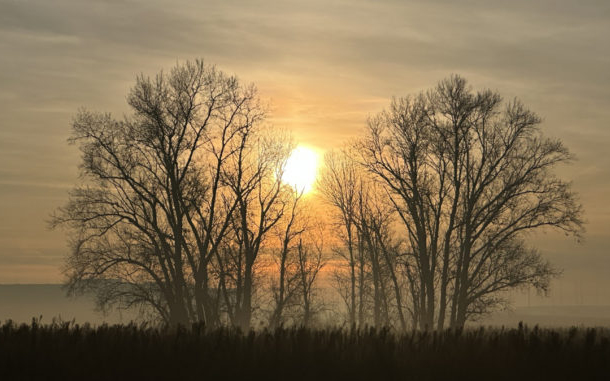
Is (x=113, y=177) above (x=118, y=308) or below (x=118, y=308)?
above

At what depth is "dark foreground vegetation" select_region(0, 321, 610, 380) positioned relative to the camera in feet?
31.2

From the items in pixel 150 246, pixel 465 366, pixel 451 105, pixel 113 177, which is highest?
pixel 451 105

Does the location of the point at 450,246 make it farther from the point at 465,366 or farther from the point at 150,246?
the point at 465,366

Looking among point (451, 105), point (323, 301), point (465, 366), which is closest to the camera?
point (465, 366)

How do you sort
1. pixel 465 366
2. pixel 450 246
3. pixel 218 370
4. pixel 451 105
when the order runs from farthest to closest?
pixel 450 246 → pixel 451 105 → pixel 465 366 → pixel 218 370

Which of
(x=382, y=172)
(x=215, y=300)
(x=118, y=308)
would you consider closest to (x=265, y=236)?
(x=215, y=300)

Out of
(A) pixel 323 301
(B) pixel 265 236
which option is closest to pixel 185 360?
(B) pixel 265 236

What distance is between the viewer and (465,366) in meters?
10.4

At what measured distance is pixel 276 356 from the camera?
33.2 feet

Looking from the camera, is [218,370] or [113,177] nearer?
[218,370]

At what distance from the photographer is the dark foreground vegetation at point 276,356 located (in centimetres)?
952

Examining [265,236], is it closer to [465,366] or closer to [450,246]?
[450,246]

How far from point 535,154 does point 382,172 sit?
25.4 feet

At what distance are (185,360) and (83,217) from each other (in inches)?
1101
